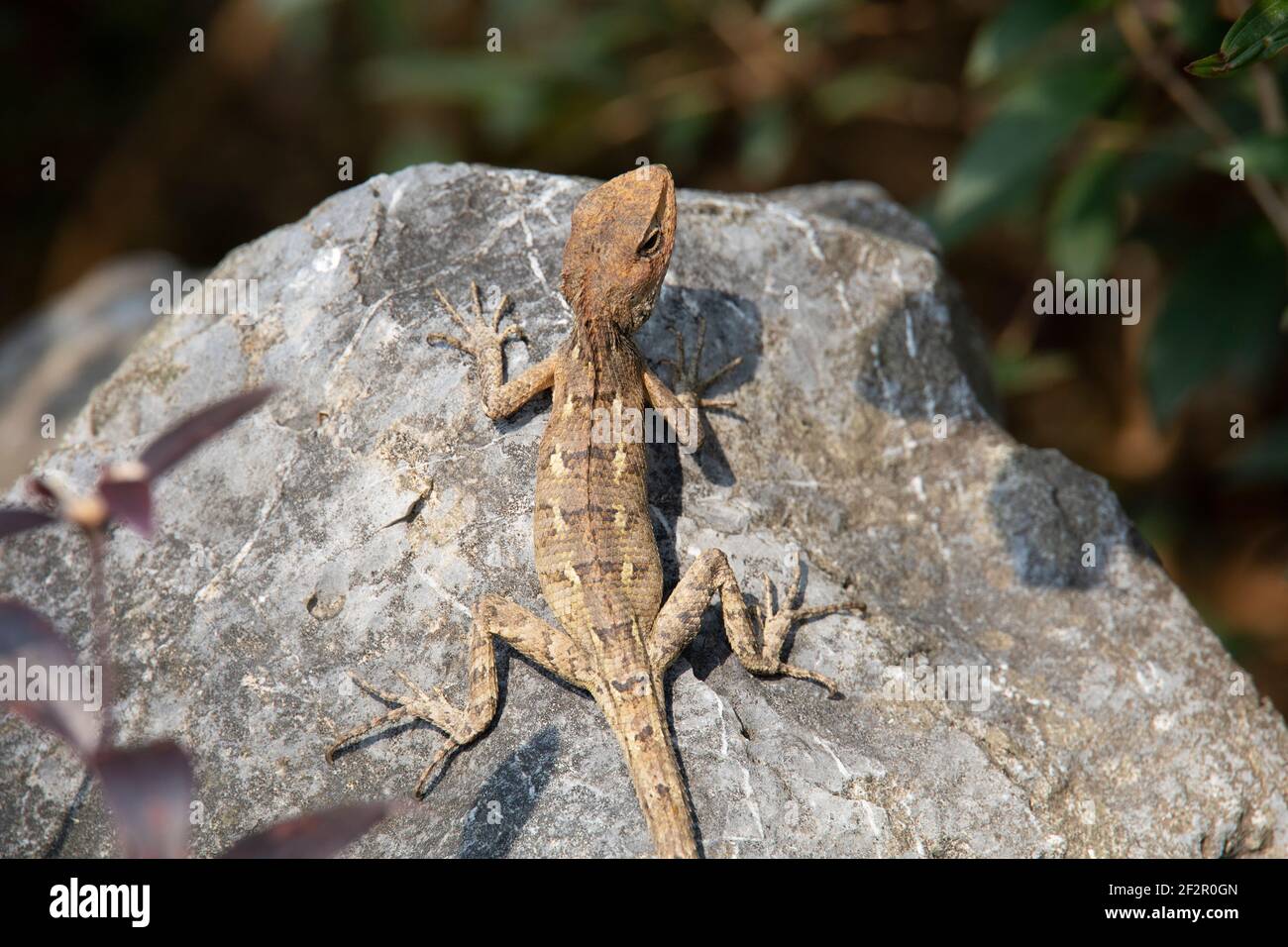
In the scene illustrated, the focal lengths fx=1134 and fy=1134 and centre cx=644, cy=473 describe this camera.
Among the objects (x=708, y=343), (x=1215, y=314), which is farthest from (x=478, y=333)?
(x=1215, y=314)

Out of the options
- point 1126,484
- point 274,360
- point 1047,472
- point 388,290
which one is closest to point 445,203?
point 388,290

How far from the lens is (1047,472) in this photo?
18.8 ft

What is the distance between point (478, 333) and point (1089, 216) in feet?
14.6

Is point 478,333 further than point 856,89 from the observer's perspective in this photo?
No

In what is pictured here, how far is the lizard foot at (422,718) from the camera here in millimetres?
4598

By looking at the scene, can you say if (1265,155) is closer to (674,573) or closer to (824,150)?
(674,573)

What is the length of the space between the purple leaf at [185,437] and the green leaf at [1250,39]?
3570 mm

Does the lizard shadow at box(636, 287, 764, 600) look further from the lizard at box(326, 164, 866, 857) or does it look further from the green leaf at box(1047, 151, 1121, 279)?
the green leaf at box(1047, 151, 1121, 279)

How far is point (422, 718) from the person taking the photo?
469cm

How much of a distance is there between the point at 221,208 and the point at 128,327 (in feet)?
12.9

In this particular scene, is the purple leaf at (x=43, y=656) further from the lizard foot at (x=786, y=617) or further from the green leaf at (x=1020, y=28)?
the green leaf at (x=1020, y=28)

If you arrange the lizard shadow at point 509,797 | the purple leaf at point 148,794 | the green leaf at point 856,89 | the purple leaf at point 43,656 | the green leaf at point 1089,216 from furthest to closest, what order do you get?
the green leaf at point 856,89 < the green leaf at point 1089,216 < the lizard shadow at point 509,797 < the purple leaf at point 43,656 < the purple leaf at point 148,794

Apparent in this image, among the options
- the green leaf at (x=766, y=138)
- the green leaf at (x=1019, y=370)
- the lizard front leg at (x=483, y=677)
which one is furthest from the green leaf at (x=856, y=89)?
the lizard front leg at (x=483, y=677)

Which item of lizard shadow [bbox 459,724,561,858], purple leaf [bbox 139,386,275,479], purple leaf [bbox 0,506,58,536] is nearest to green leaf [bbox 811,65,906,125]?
lizard shadow [bbox 459,724,561,858]
